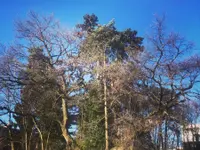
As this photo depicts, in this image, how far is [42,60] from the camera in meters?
13.8

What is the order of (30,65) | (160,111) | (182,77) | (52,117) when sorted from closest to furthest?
(182,77), (160,111), (30,65), (52,117)

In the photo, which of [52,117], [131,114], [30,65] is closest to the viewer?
[131,114]

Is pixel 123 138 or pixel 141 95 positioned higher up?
pixel 141 95

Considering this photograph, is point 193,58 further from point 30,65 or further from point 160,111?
point 30,65

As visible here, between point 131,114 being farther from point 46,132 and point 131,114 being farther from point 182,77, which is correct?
point 46,132

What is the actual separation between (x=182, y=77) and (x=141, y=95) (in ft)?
8.23

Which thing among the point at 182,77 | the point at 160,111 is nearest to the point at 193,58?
the point at 182,77

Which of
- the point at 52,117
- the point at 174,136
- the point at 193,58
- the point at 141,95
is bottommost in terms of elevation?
the point at 174,136

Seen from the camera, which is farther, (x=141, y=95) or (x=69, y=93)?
(x=69, y=93)

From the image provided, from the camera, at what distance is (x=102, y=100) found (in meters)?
13.9

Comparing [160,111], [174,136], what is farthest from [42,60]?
[174,136]

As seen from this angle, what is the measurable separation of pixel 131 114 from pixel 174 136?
14.5 feet

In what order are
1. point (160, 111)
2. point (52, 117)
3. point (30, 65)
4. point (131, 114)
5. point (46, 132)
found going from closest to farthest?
point (160, 111)
point (131, 114)
point (30, 65)
point (52, 117)
point (46, 132)

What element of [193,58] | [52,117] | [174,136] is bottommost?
[174,136]
